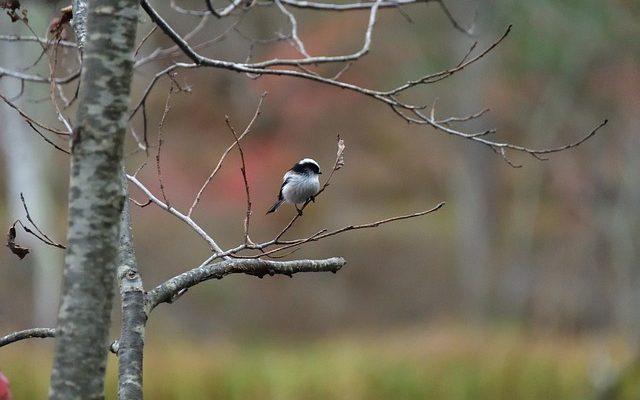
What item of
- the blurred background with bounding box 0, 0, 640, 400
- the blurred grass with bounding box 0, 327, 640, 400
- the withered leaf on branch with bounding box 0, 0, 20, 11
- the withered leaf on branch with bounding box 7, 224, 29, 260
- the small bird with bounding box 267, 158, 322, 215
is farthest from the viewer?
the blurred background with bounding box 0, 0, 640, 400

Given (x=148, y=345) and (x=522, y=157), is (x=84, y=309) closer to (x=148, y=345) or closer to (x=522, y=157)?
(x=148, y=345)

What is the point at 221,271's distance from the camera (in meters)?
2.75

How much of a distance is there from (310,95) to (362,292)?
466cm

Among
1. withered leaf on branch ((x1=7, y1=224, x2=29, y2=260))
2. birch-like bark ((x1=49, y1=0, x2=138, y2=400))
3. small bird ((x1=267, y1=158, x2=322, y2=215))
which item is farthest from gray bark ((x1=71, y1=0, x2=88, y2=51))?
birch-like bark ((x1=49, y1=0, x2=138, y2=400))

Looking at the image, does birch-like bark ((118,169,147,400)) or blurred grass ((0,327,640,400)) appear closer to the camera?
birch-like bark ((118,169,147,400))

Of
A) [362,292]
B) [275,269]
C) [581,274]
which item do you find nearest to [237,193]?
[362,292]

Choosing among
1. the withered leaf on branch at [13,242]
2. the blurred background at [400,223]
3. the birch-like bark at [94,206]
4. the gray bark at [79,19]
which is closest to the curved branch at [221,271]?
the withered leaf on branch at [13,242]

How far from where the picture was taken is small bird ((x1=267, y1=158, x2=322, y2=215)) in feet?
10.7

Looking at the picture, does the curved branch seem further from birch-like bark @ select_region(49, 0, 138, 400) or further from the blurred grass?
the blurred grass

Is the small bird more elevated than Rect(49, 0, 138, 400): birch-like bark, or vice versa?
the small bird

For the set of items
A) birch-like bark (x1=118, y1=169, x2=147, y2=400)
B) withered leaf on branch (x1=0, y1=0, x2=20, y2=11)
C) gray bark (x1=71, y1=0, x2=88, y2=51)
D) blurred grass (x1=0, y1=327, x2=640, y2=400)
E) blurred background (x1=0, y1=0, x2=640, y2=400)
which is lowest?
birch-like bark (x1=118, y1=169, x2=147, y2=400)

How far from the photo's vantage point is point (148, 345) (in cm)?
1016

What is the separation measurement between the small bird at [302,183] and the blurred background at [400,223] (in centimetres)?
550

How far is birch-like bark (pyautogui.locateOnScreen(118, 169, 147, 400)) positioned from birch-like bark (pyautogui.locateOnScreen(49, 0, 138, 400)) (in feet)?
1.25
